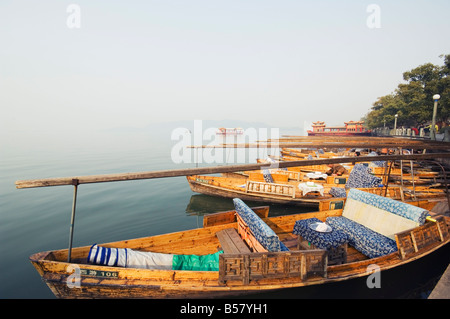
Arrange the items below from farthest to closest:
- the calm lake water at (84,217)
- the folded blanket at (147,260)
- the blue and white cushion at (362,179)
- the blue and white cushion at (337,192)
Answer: the blue and white cushion at (337,192), the blue and white cushion at (362,179), the calm lake water at (84,217), the folded blanket at (147,260)

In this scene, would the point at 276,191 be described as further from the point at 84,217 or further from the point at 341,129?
the point at 341,129

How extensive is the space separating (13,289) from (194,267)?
238 inches

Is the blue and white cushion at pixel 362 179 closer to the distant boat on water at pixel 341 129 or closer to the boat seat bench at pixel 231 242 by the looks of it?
the boat seat bench at pixel 231 242

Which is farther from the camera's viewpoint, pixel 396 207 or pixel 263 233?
pixel 396 207

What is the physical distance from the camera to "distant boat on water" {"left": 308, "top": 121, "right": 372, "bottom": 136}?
2463 inches

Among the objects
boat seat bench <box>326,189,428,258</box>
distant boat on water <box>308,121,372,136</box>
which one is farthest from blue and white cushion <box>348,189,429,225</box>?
distant boat on water <box>308,121,372,136</box>

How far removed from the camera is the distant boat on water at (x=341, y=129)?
205 feet

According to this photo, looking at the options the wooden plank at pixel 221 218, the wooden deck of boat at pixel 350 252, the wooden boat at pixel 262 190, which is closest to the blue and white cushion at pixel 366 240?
the wooden deck of boat at pixel 350 252

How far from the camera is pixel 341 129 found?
225ft

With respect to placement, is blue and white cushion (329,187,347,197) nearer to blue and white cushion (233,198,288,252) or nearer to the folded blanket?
blue and white cushion (233,198,288,252)

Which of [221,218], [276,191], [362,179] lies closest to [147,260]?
[221,218]
